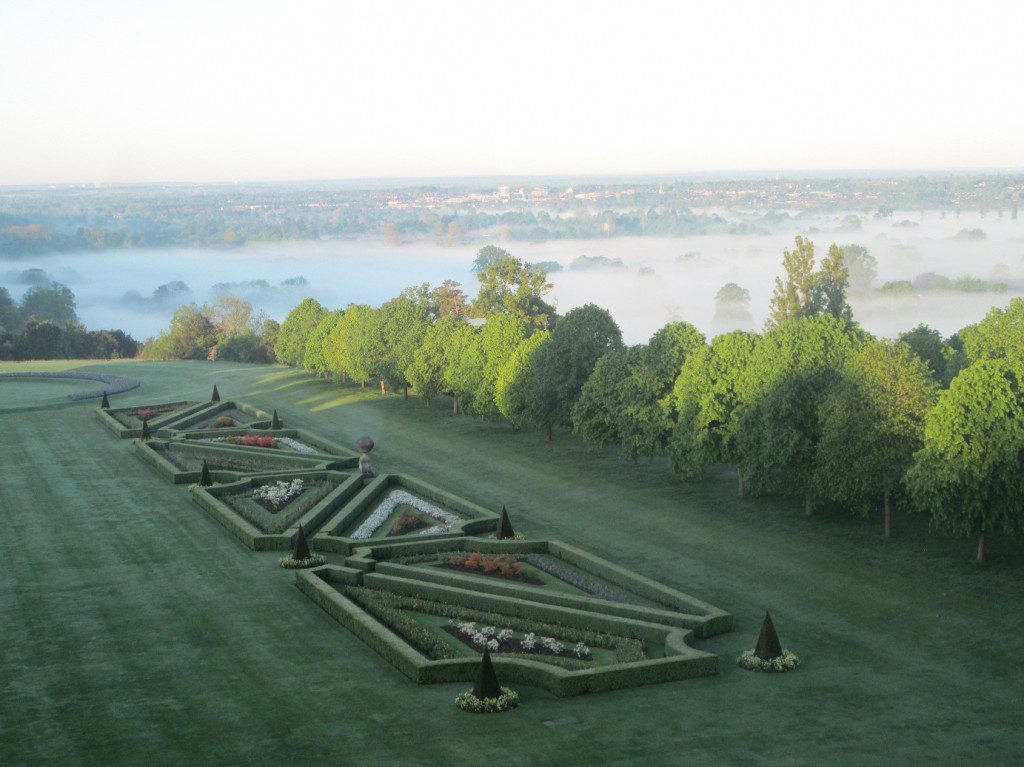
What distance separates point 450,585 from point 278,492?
519 inches

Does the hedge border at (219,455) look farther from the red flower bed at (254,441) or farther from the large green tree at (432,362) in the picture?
the large green tree at (432,362)

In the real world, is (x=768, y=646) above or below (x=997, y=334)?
below

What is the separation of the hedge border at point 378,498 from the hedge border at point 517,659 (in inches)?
148

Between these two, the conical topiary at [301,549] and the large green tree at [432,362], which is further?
the large green tree at [432,362]

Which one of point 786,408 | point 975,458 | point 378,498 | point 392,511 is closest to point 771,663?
point 975,458

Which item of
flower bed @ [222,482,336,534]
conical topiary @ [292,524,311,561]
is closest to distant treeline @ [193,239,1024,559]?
flower bed @ [222,482,336,534]

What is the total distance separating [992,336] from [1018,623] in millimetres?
14605

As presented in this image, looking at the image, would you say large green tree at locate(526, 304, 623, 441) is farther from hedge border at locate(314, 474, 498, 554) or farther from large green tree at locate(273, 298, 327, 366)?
large green tree at locate(273, 298, 327, 366)

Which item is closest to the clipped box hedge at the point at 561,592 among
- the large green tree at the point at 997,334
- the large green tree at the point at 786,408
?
the large green tree at the point at 786,408

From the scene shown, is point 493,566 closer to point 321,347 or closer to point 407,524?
point 407,524

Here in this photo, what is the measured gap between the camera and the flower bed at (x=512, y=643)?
75.8 ft

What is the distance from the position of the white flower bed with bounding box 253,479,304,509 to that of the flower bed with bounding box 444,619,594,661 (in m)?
15.1

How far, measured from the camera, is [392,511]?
3706 centimetres

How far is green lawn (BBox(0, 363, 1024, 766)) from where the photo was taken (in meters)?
18.3
